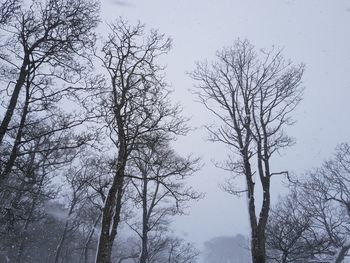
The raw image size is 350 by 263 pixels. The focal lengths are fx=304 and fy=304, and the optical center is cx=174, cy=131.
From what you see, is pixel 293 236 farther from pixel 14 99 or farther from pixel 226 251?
pixel 226 251

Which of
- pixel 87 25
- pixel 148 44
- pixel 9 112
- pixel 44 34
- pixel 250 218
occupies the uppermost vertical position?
pixel 148 44

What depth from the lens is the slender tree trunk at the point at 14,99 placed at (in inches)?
300

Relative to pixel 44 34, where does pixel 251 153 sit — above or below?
below

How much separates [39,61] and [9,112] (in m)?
1.77

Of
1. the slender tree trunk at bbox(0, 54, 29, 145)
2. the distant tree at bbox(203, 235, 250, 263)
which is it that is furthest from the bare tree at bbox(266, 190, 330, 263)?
the distant tree at bbox(203, 235, 250, 263)

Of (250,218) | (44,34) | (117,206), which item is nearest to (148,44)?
(44,34)

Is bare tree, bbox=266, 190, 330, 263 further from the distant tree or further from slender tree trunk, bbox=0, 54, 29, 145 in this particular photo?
the distant tree

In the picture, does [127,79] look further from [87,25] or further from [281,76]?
[281,76]

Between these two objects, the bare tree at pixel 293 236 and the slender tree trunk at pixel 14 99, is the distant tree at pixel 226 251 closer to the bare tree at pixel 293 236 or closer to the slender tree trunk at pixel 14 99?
the bare tree at pixel 293 236

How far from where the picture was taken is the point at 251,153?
12422 mm

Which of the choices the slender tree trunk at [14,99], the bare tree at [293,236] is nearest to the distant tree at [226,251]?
the bare tree at [293,236]

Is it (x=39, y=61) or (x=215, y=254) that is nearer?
(x=39, y=61)

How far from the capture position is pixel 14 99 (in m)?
7.96

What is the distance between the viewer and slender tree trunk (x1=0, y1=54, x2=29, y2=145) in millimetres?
7630
